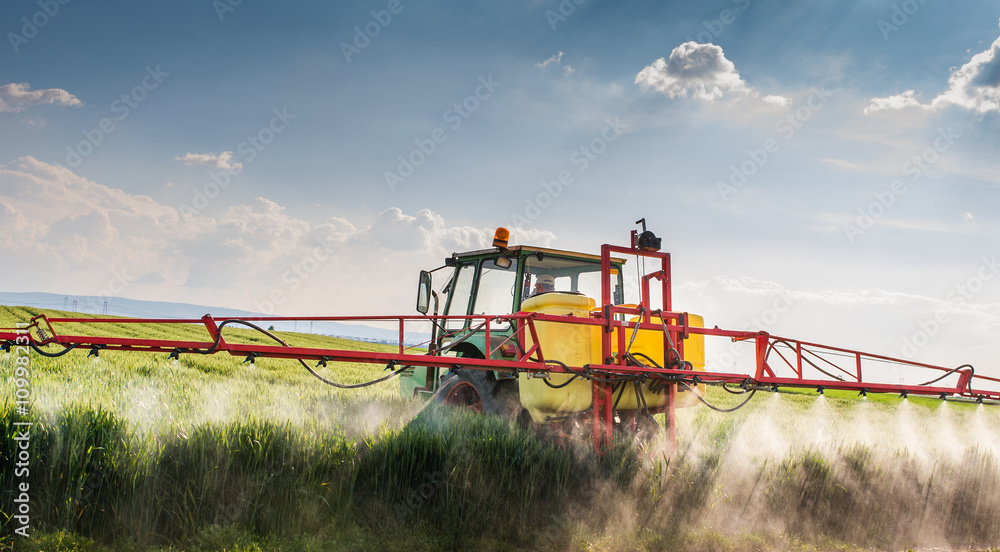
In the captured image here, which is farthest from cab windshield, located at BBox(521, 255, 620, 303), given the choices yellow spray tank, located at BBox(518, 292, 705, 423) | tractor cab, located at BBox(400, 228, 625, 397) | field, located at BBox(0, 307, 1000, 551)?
field, located at BBox(0, 307, 1000, 551)

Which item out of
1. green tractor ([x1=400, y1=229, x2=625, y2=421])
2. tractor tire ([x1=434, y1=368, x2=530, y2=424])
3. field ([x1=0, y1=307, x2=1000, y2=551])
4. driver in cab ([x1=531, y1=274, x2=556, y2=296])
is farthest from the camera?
driver in cab ([x1=531, y1=274, x2=556, y2=296])

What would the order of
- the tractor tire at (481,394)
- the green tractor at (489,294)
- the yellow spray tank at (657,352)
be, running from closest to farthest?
the yellow spray tank at (657,352)
the tractor tire at (481,394)
the green tractor at (489,294)

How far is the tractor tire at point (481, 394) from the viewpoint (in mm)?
6016

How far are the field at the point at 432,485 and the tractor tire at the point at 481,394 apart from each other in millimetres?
312

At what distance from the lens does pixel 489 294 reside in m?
7.38

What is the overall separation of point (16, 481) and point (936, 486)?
8217 millimetres

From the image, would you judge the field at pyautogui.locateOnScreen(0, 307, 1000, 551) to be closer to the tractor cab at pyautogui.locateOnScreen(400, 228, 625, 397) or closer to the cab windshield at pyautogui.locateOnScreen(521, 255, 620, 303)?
the tractor cab at pyautogui.locateOnScreen(400, 228, 625, 397)

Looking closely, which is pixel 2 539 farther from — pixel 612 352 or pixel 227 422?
pixel 612 352

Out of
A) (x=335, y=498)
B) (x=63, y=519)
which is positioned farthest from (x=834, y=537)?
(x=63, y=519)

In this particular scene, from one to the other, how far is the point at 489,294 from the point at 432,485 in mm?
2896

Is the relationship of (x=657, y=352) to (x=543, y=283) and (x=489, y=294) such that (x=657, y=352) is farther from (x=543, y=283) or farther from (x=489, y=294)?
(x=489, y=294)

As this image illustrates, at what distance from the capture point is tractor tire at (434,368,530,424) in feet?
19.7

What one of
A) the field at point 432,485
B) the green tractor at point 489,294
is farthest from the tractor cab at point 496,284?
the field at point 432,485

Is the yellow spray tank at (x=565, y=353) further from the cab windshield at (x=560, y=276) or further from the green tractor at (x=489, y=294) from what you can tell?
the cab windshield at (x=560, y=276)
